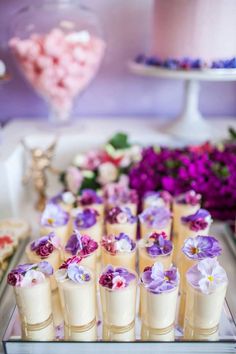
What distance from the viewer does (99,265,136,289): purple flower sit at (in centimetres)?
52

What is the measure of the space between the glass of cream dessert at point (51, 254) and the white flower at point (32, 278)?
42 millimetres

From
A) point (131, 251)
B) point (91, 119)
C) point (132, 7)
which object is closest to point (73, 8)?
point (132, 7)

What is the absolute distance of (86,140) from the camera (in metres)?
1.02

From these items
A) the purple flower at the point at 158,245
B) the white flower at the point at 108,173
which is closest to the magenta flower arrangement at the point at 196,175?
the white flower at the point at 108,173

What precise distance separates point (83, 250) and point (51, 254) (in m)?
0.06

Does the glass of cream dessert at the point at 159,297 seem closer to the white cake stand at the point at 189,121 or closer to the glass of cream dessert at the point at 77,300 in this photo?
the glass of cream dessert at the point at 77,300

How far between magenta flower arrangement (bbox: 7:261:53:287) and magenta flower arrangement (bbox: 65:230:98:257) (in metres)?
0.05

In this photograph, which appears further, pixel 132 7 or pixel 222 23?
pixel 132 7

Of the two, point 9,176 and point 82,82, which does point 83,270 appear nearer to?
point 9,176

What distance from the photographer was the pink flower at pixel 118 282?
1.70 ft

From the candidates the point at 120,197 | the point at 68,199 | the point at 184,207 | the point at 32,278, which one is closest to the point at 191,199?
A: the point at 184,207

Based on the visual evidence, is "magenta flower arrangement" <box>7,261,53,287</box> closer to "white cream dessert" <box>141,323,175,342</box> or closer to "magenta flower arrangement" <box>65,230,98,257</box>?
"magenta flower arrangement" <box>65,230,98,257</box>

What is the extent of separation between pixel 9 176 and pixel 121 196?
0.28 metres

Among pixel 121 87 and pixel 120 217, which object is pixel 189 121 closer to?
pixel 121 87
